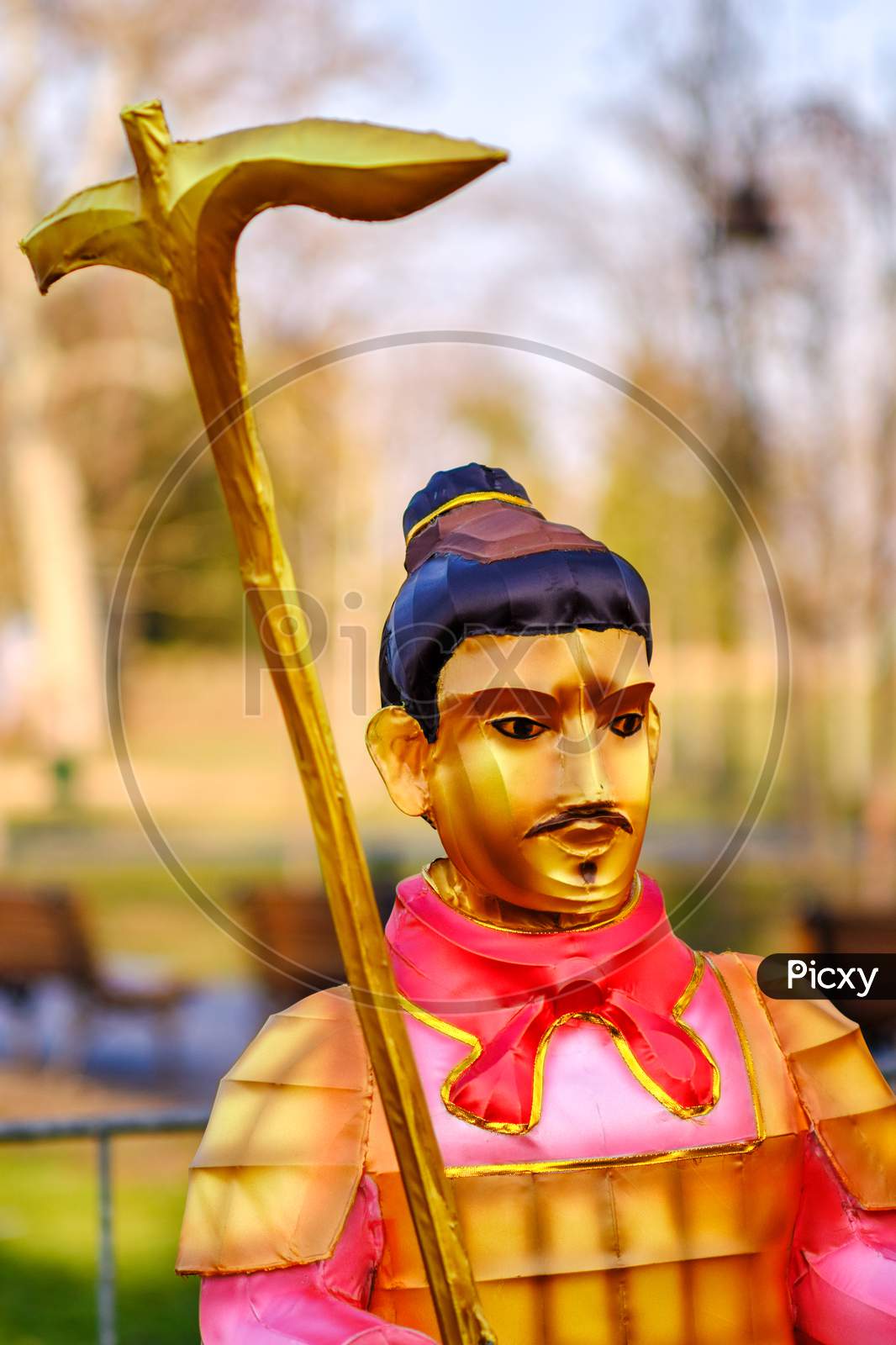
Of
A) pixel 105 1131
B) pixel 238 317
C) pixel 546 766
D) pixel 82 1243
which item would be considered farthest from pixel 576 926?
pixel 82 1243

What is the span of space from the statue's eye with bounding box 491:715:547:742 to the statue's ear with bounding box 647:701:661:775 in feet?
0.59

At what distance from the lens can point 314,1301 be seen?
1629mm

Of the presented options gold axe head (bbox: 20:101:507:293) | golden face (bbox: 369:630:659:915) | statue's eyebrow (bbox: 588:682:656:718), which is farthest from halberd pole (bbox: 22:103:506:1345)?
statue's eyebrow (bbox: 588:682:656:718)

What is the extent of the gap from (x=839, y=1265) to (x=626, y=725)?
68 cm

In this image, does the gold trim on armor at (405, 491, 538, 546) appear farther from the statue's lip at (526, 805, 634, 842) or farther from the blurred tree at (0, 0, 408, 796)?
the blurred tree at (0, 0, 408, 796)

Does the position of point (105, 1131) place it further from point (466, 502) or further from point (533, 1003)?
point (466, 502)

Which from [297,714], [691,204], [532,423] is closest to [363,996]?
[297,714]

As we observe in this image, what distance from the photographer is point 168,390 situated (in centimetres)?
1783

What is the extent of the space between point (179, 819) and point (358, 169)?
12.5 m

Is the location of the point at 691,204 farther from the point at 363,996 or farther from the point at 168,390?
the point at 168,390

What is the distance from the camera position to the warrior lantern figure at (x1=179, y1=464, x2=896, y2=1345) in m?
1.69

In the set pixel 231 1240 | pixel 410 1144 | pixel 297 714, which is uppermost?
pixel 297 714

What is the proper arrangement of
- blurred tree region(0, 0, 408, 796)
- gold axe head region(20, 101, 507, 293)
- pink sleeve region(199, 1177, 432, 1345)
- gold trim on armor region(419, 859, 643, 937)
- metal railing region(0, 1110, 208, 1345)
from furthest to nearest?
blurred tree region(0, 0, 408, 796)
metal railing region(0, 1110, 208, 1345)
gold trim on armor region(419, 859, 643, 937)
pink sleeve region(199, 1177, 432, 1345)
gold axe head region(20, 101, 507, 293)

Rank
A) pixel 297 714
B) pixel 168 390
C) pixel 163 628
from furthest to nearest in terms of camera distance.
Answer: pixel 163 628
pixel 168 390
pixel 297 714
